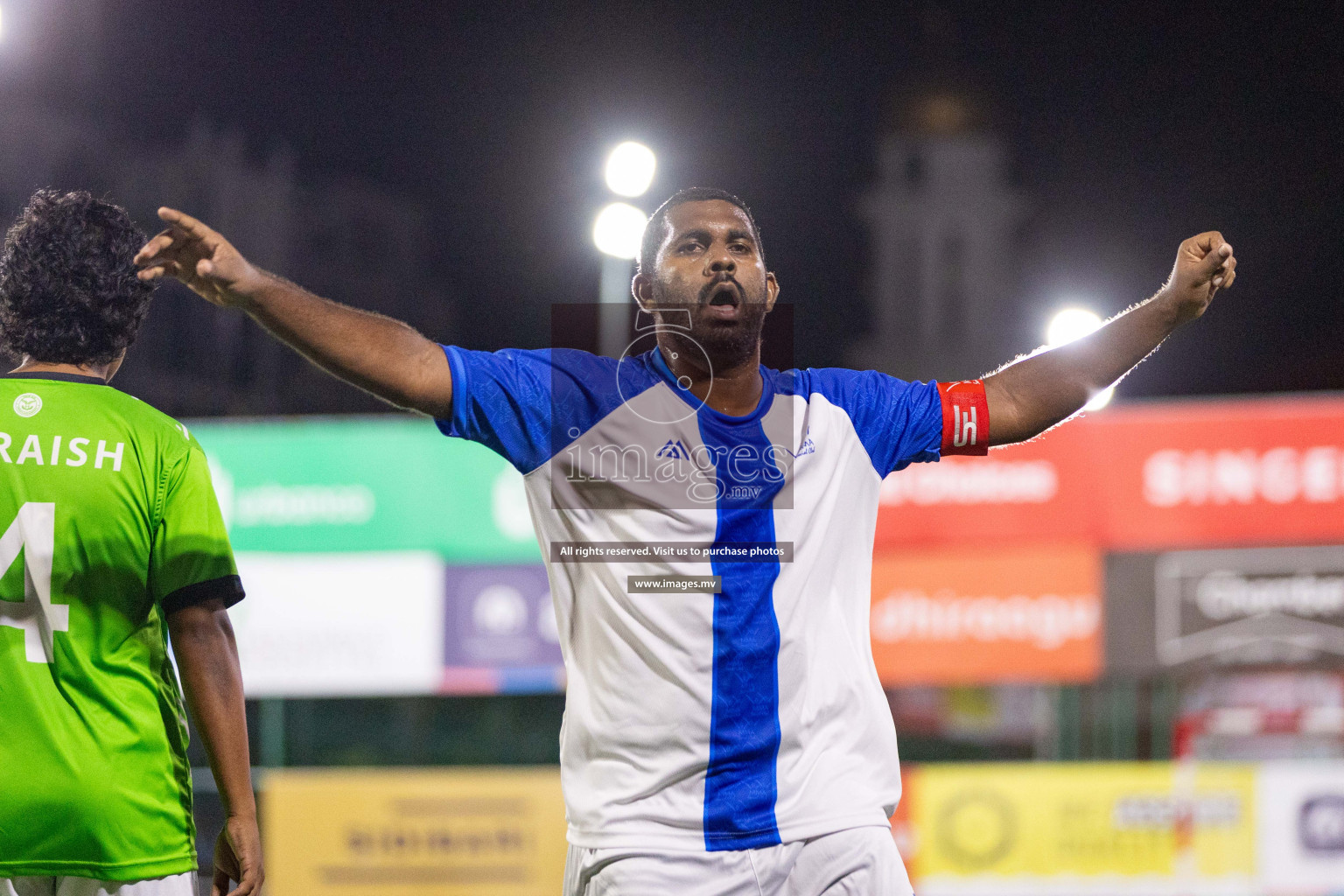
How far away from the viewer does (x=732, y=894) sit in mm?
1820

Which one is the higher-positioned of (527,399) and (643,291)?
(643,291)

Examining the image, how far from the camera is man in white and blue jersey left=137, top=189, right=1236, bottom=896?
1.83 metres

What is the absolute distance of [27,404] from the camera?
190cm

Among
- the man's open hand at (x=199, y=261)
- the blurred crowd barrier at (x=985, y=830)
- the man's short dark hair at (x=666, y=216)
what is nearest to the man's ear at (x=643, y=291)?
the man's short dark hair at (x=666, y=216)

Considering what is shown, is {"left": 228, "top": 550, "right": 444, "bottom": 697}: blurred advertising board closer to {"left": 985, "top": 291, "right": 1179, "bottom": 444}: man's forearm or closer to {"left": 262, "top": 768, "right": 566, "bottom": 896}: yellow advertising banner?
{"left": 262, "top": 768, "right": 566, "bottom": 896}: yellow advertising banner

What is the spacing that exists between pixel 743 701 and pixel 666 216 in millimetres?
899

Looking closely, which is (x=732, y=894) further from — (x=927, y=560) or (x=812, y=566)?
(x=927, y=560)

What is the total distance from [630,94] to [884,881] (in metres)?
7.09

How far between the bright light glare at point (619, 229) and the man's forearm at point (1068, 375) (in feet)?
9.78

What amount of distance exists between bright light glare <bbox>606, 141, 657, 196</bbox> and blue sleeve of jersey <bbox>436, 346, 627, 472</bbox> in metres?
3.18

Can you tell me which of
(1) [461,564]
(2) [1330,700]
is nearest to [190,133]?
(1) [461,564]

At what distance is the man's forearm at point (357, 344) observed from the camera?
65.9 inches

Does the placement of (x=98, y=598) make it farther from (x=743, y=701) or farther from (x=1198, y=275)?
(x=1198, y=275)

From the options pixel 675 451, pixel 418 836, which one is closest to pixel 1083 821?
pixel 418 836
